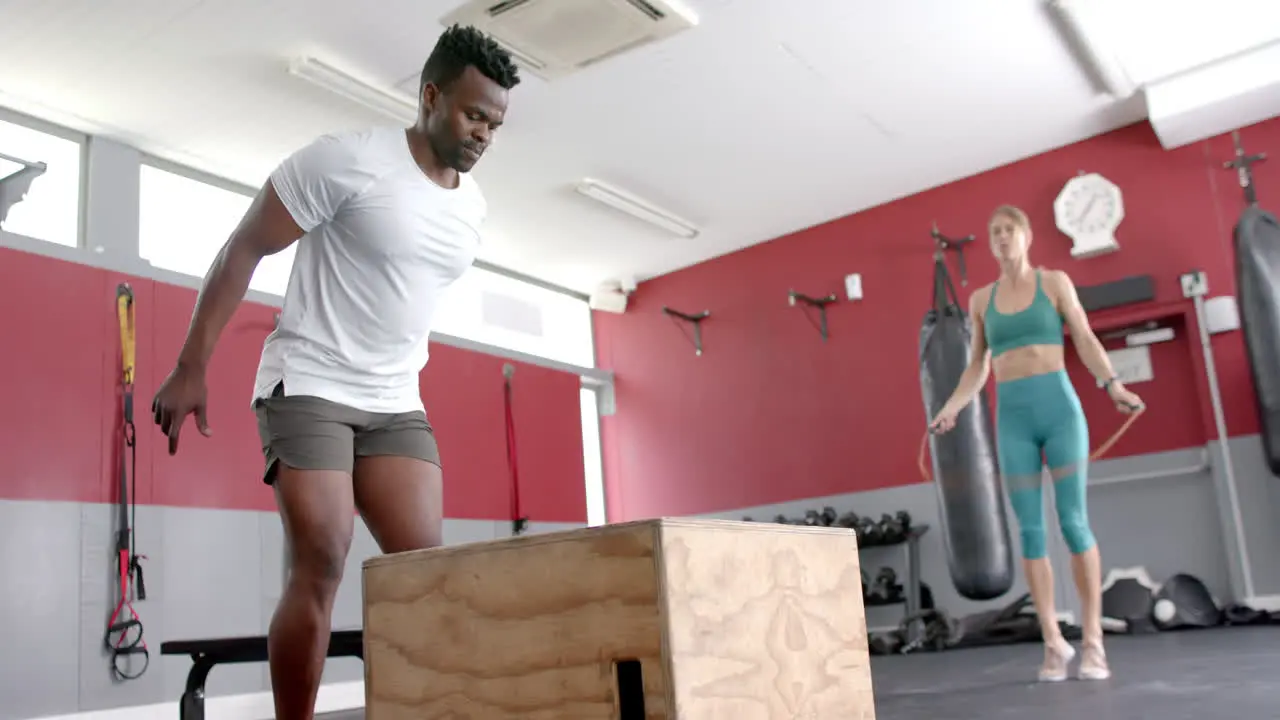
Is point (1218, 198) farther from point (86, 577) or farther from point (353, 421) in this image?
point (86, 577)

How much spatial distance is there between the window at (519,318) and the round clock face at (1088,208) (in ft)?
11.5

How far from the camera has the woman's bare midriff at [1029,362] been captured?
3363 millimetres

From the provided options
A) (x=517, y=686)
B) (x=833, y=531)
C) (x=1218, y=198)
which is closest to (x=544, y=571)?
(x=517, y=686)

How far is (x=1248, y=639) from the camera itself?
4.12m

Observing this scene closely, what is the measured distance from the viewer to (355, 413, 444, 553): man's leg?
1753 mm

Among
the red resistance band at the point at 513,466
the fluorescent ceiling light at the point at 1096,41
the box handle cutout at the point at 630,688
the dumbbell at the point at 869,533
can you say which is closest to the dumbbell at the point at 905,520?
the dumbbell at the point at 869,533

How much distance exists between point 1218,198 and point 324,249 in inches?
214

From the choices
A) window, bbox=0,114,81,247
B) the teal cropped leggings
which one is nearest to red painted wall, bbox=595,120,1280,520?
the teal cropped leggings

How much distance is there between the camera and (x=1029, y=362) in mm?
3395

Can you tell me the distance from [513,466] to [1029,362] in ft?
12.1

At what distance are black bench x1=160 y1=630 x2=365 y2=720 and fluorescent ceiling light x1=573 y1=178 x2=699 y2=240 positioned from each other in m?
3.89

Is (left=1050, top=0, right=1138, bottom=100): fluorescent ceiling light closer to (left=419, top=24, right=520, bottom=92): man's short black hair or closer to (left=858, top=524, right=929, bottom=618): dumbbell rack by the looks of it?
(left=858, top=524, right=929, bottom=618): dumbbell rack

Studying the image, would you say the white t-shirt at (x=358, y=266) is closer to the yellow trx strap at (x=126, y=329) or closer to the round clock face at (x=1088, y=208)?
the yellow trx strap at (x=126, y=329)

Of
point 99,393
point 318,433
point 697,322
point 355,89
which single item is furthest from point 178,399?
point 697,322
